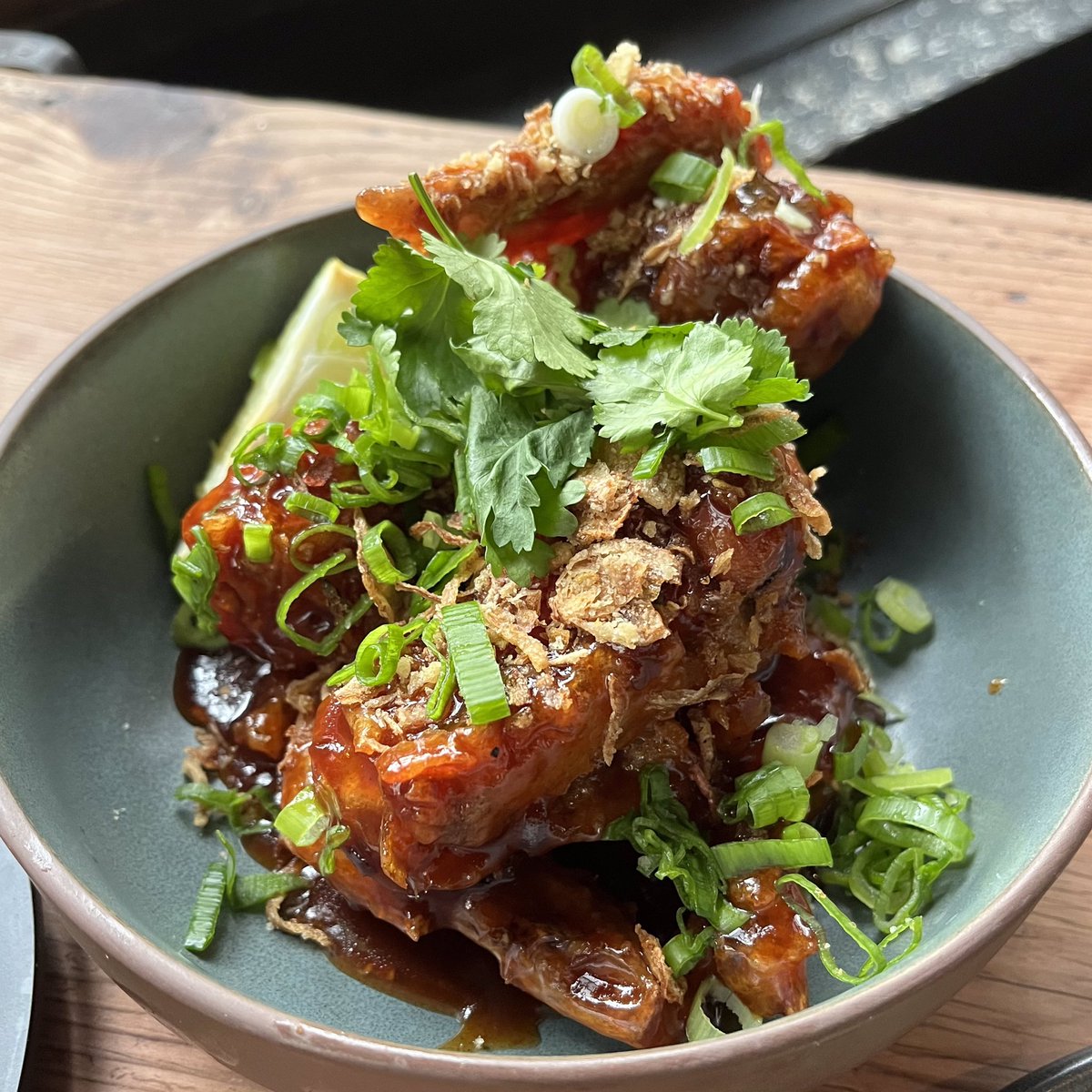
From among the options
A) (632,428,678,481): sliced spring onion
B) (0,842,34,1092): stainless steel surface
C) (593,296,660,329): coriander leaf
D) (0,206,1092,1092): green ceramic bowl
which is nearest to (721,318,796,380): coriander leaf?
(632,428,678,481): sliced spring onion

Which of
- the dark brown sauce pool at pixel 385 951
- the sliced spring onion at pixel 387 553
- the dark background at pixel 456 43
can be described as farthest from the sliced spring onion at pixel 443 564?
the dark background at pixel 456 43

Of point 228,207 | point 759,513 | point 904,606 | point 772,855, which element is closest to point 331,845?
point 772,855

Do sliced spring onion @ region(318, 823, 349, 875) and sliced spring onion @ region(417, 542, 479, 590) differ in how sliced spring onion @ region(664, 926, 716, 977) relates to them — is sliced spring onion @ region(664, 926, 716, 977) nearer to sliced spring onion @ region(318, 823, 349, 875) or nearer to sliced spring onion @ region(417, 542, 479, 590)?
sliced spring onion @ region(318, 823, 349, 875)

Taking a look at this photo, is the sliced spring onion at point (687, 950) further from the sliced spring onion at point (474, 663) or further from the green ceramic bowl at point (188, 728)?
the sliced spring onion at point (474, 663)

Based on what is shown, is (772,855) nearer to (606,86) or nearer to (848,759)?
(848,759)

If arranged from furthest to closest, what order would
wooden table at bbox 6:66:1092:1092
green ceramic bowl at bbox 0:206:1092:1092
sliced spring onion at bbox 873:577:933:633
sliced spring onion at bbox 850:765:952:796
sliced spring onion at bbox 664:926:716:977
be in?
wooden table at bbox 6:66:1092:1092, sliced spring onion at bbox 873:577:933:633, sliced spring onion at bbox 850:765:952:796, sliced spring onion at bbox 664:926:716:977, green ceramic bowl at bbox 0:206:1092:1092
